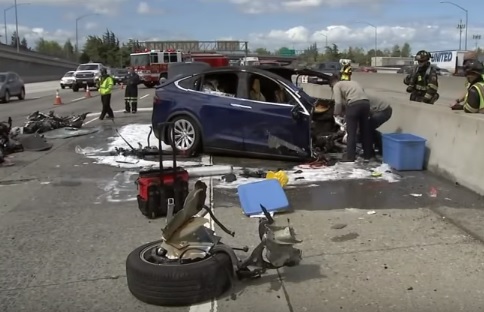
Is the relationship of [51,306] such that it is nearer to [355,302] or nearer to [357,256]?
[355,302]

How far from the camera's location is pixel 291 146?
30.6ft

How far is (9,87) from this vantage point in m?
29.8

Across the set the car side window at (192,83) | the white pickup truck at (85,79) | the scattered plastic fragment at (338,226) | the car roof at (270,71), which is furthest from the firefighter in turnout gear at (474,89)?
the white pickup truck at (85,79)

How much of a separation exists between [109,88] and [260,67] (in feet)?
30.4

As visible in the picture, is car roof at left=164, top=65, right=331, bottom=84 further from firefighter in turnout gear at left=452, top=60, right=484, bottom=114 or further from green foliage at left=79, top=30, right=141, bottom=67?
green foliage at left=79, top=30, right=141, bottom=67

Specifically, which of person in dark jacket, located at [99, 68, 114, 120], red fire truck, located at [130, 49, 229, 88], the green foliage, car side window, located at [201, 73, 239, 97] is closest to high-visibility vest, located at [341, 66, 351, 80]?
car side window, located at [201, 73, 239, 97]

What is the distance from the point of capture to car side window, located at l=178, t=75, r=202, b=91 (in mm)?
10289

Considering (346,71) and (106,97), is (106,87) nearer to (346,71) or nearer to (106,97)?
(106,97)

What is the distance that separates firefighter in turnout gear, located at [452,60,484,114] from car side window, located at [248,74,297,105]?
9.65 feet

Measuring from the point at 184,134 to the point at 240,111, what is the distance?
48.5 inches

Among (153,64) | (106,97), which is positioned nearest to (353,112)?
(106,97)

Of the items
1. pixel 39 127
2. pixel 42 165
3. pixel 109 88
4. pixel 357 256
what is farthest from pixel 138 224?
pixel 109 88

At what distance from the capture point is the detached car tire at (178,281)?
162 inches

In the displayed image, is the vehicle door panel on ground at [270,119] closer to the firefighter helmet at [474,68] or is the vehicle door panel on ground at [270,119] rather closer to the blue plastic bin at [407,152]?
the blue plastic bin at [407,152]
